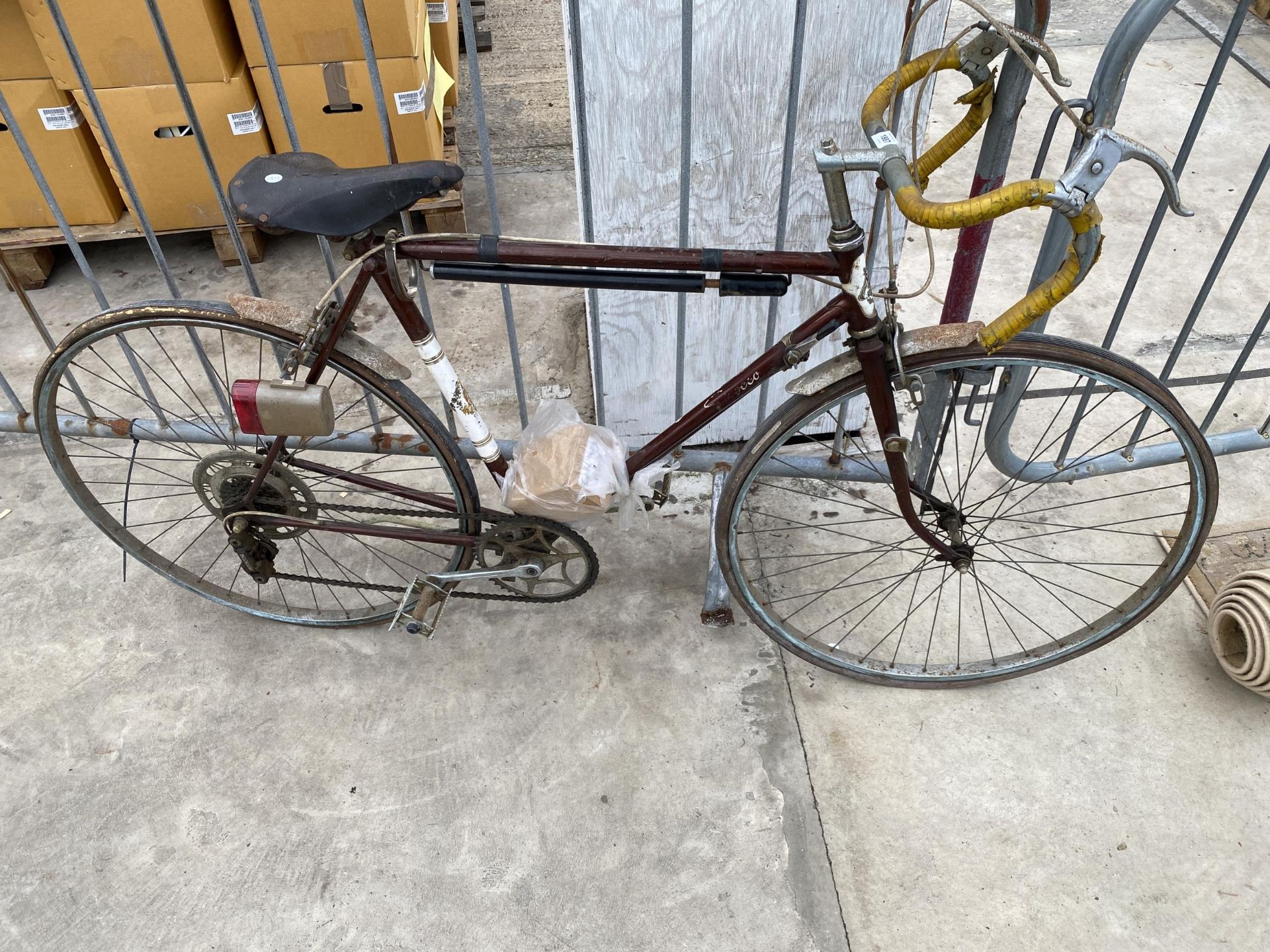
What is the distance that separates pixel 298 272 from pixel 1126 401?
10.7 feet

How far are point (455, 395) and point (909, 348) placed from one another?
3.27 ft

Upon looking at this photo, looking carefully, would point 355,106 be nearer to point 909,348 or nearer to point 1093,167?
point 909,348

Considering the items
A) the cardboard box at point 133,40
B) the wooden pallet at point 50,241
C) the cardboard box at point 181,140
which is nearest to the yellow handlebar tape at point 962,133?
the cardboard box at point 133,40

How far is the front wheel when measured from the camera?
6.98ft

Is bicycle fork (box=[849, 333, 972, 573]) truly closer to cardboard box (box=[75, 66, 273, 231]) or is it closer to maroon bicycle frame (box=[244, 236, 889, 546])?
maroon bicycle frame (box=[244, 236, 889, 546])

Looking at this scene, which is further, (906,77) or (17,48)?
(17,48)

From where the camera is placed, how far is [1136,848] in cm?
208

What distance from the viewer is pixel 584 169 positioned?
7.77 ft

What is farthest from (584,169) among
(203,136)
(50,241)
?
(50,241)

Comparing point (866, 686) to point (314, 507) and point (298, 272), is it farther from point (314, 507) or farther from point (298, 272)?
point (298, 272)

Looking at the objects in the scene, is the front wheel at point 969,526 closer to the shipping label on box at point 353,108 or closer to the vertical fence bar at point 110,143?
the vertical fence bar at point 110,143

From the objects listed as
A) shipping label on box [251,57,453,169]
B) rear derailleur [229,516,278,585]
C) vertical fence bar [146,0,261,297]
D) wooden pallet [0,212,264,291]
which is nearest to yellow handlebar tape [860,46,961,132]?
vertical fence bar [146,0,261,297]

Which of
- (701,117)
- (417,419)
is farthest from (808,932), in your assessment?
(701,117)

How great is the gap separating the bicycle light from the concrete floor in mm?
769
